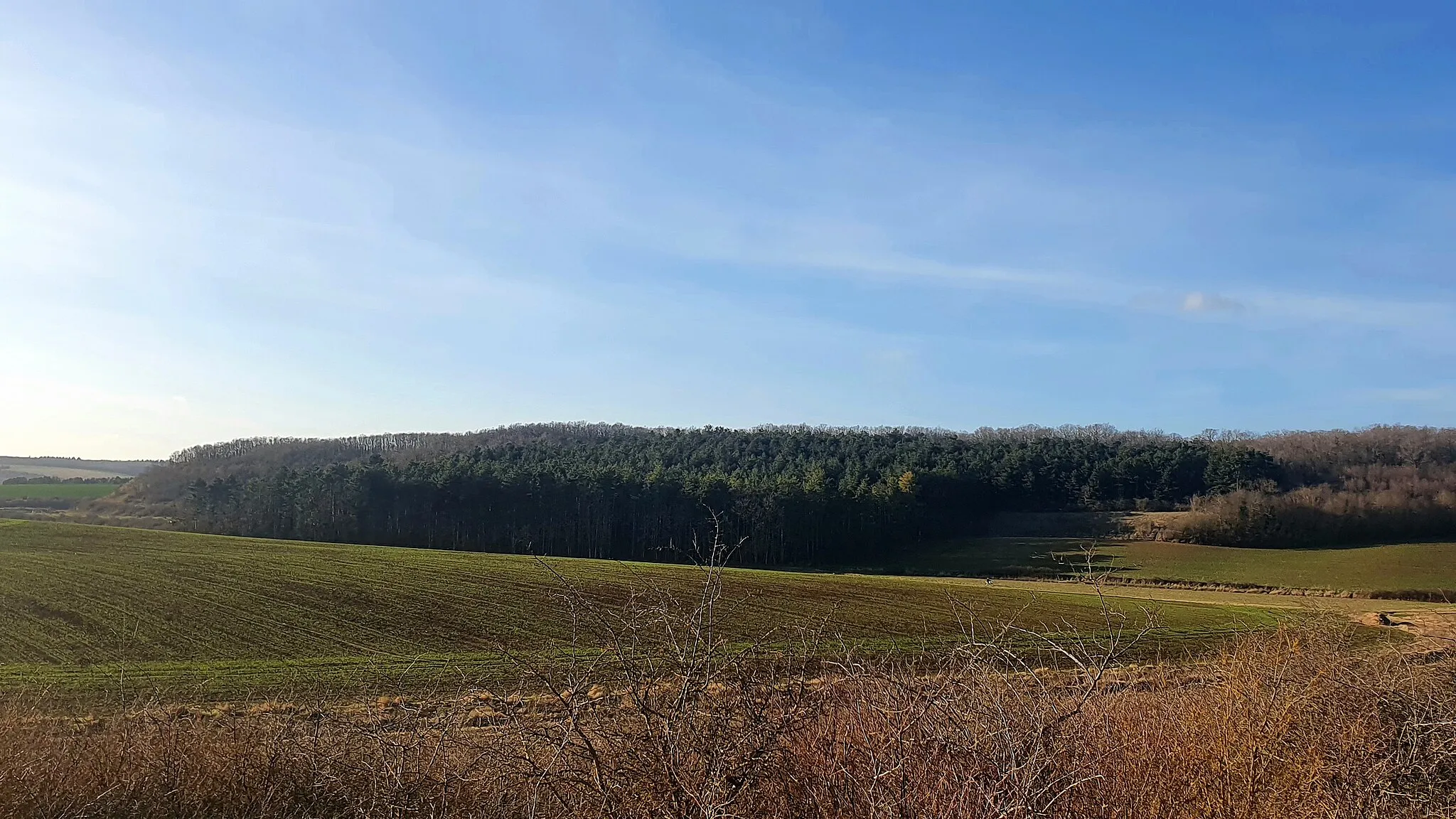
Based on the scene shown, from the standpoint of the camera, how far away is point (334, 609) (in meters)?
33.1

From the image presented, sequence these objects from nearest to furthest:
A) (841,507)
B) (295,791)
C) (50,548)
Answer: (295,791) < (50,548) < (841,507)

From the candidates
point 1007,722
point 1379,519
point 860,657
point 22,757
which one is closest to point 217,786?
point 22,757

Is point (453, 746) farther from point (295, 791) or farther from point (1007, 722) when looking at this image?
point (1007, 722)

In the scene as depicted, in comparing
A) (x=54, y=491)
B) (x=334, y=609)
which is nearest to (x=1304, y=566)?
(x=334, y=609)

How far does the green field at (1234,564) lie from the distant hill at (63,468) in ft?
348

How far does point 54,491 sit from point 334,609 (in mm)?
90849

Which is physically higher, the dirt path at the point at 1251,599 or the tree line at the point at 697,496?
the tree line at the point at 697,496

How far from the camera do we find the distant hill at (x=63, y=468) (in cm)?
12962

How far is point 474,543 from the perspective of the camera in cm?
7600

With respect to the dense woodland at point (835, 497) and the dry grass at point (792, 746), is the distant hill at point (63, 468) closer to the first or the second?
the dense woodland at point (835, 497)

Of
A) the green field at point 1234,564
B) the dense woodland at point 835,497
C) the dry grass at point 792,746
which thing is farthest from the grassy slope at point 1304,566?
the dry grass at point 792,746

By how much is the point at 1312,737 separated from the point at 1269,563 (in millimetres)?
67249

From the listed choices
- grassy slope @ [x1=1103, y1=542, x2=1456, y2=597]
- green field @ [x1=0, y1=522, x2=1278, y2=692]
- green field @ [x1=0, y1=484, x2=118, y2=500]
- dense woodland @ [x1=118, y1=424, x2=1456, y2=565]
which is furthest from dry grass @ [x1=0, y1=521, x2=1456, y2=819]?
green field @ [x1=0, y1=484, x2=118, y2=500]

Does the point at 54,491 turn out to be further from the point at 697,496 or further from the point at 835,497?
the point at 835,497
